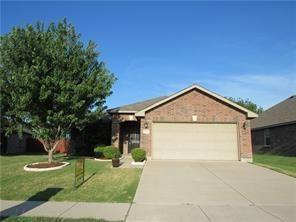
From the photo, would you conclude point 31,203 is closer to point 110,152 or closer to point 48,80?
point 48,80

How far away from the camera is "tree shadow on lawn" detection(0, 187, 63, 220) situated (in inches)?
315

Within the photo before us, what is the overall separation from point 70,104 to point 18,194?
7769 mm

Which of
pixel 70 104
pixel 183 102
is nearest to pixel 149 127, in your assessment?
pixel 183 102

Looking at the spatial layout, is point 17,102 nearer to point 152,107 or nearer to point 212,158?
point 152,107

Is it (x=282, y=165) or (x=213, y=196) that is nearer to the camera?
(x=213, y=196)

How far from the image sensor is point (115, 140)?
24453 mm

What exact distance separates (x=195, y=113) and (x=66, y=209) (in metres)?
14.3

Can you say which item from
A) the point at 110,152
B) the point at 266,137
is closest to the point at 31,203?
the point at 110,152

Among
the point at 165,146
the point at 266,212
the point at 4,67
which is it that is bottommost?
the point at 266,212

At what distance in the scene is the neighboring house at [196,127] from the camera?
2088 centimetres

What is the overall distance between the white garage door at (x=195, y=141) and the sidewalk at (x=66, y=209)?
476 inches

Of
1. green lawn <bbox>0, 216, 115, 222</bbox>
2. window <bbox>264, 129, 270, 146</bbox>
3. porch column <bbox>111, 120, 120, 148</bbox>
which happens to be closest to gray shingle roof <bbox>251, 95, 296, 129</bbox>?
window <bbox>264, 129, 270, 146</bbox>

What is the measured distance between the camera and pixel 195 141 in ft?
69.1

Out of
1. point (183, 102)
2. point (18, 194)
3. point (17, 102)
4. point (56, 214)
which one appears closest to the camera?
point (56, 214)
